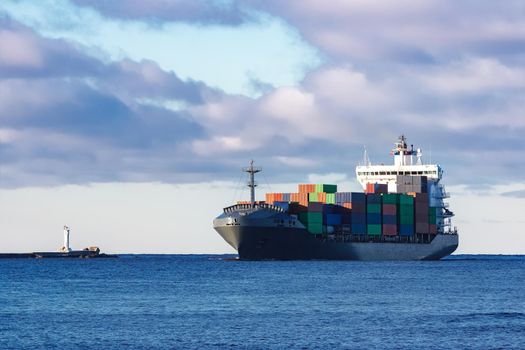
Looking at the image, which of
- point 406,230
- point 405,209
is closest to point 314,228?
point 405,209

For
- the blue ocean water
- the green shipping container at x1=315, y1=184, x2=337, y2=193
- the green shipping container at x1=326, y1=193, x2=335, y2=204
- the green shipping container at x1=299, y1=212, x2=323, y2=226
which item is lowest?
the blue ocean water

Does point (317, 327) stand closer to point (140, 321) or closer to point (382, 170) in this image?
point (140, 321)

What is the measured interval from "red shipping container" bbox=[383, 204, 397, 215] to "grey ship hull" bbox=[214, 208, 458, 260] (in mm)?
4359

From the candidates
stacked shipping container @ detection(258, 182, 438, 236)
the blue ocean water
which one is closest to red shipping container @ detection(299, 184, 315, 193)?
stacked shipping container @ detection(258, 182, 438, 236)

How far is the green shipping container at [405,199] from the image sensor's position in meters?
156

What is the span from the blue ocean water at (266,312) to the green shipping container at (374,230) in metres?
39.0

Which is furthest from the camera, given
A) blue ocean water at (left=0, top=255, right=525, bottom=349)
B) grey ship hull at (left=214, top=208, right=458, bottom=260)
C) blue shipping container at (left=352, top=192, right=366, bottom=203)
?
blue shipping container at (left=352, top=192, right=366, bottom=203)

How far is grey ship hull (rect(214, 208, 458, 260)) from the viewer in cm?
13925

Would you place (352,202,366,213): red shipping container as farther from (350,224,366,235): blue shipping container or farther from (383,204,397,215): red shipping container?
(383,204,397,215): red shipping container

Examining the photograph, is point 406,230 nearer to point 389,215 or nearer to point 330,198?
point 389,215

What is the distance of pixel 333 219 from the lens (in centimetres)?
14875

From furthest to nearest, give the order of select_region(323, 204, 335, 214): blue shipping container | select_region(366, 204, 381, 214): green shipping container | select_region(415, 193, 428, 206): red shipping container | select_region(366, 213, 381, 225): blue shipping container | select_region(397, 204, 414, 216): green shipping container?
select_region(415, 193, 428, 206): red shipping container < select_region(397, 204, 414, 216): green shipping container < select_region(366, 204, 381, 214): green shipping container < select_region(366, 213, 381, 225): blue shipping container < select_region(323, 204, 335, 214): blue shipping container

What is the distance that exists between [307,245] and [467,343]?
89.3 m

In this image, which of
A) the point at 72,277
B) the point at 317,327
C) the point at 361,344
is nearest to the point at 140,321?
the point at 317,327
